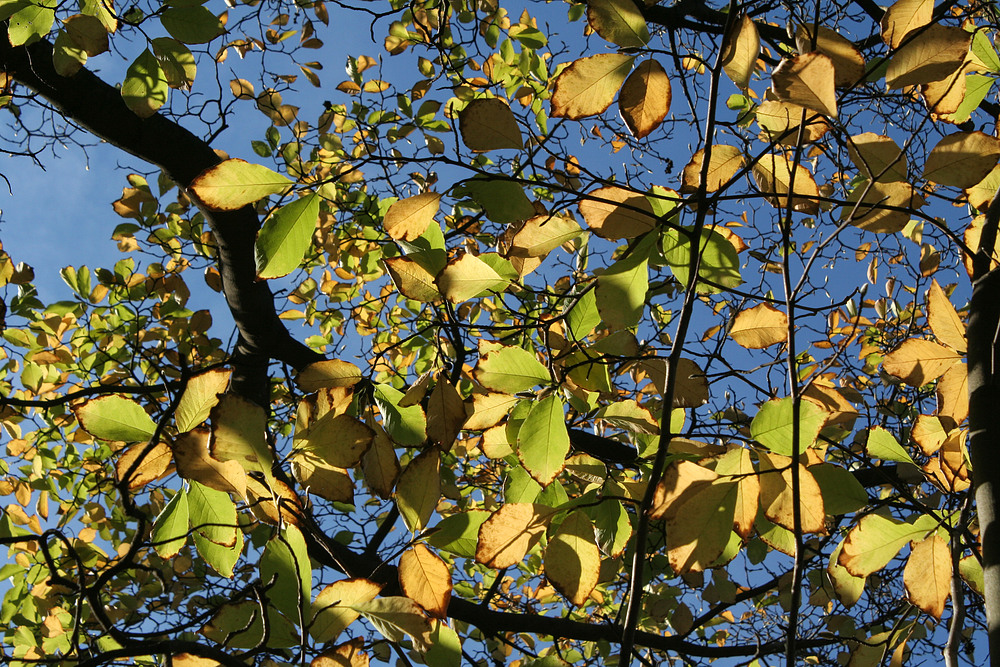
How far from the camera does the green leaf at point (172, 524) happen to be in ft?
2.68

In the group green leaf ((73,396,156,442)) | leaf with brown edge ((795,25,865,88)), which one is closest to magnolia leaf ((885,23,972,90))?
leaf with brown edge ((795,25,865,88))

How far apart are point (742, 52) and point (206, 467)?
0.79m

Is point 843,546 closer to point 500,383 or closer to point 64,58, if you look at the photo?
point 500,383

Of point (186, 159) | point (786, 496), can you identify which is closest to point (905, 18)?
point (786, 496)

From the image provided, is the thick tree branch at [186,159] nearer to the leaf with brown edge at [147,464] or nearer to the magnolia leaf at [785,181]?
the leaf with brown edge at [147,464]

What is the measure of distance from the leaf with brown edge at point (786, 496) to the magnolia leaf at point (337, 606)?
1.64ft

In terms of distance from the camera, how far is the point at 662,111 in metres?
0.80

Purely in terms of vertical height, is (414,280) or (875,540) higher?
(414,280)

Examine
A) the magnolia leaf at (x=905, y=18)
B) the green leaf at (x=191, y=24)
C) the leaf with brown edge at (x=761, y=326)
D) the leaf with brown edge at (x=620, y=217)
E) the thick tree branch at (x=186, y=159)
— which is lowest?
the leaf with brown edge at (x=761, y=326)

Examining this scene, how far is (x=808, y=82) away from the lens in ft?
2.09

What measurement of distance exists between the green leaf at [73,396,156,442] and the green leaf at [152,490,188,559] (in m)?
0.10

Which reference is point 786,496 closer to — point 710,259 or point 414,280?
point 710,259

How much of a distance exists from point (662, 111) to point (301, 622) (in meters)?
0.73

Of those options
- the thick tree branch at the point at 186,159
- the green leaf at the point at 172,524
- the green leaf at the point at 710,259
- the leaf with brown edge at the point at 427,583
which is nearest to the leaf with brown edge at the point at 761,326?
the green leaf at the point at 710,259
